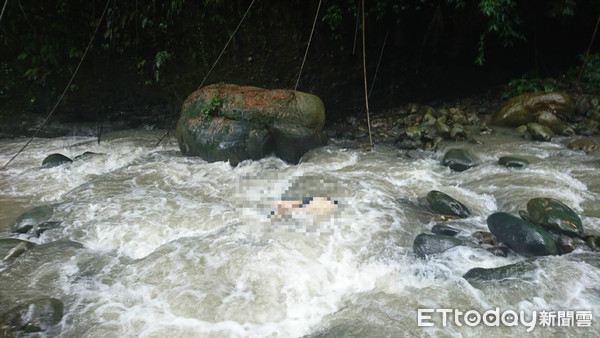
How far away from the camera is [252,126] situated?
6266 millimetres

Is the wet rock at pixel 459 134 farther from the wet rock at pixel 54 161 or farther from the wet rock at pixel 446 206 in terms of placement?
the wet rock at pixel 54 161

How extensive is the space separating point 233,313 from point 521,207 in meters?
3.61

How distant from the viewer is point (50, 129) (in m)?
8.35

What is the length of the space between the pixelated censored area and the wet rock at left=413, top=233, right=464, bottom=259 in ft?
3.07

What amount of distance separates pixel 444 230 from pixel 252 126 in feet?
12.1

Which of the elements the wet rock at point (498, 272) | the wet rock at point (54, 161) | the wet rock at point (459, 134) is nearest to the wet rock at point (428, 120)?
the wet rock at point (459, 134)

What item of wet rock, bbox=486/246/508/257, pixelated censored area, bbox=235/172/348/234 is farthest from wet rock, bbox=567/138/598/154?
pixelated censored area, bbox=235/172/348/234

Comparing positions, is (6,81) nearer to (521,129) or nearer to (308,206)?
(308,206)

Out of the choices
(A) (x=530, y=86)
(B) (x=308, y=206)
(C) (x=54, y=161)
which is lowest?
(C) (x=54, y=161)

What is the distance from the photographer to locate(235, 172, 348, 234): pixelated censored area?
13.1 ft

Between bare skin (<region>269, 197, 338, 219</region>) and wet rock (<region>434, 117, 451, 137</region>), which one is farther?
wet rock (<region>434, 117, 451, 137</region>)

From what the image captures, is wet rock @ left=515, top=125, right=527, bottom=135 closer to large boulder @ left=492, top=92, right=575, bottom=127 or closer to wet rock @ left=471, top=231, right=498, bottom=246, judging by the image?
large boulder @ left=492, top=92, right=575, bottom=127

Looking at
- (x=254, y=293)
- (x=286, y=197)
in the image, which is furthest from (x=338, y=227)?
(x=254, y=293)

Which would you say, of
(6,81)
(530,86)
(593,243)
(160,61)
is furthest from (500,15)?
(6,81)
